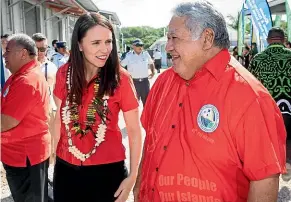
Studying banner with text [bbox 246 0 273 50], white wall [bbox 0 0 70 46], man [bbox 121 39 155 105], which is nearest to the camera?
banner with text [bbox 246 0 273 50]

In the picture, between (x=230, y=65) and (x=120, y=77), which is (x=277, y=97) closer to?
(x=120, y=77)

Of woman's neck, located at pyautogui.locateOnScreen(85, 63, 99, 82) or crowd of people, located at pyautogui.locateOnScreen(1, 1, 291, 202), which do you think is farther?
woman's neck, located at pyautogui.locateOnScreen(85, 63, 99, 82)

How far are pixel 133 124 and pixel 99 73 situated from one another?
0.41m

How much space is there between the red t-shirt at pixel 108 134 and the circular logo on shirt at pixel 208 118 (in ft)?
2.85

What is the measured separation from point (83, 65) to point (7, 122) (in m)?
0.73

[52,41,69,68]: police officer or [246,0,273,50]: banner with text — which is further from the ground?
[246,0,273,50]: banner with text

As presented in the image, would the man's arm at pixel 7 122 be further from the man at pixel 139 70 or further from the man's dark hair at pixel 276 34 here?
the man at pixel 139 70

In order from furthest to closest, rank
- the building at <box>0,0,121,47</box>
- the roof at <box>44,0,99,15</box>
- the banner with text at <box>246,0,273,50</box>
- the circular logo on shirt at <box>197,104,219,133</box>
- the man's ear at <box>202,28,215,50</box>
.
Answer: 1. the roof at <box>44,0,99,15</box>
2. the building at <box>0,0,121,47</box>
3. the banner with text at <box>246,0,273,50</box>
4. the man's ear at <box>202,28,215,50</box>
5. the circular logo on shirt at <box>197,104,219,133</box>

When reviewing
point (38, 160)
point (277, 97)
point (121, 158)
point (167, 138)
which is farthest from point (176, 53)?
point (277, 97)

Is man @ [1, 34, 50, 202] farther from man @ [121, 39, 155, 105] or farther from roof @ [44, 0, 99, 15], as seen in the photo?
roof @ [44, 0, 99, 15]

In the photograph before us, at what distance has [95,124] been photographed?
2525mm

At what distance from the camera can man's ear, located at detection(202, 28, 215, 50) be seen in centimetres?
185

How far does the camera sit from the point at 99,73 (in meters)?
2.63

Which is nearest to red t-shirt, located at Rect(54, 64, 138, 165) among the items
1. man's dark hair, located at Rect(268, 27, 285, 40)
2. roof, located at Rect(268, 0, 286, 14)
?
man's dark hair, located at Rect(268, 27, 285, 40)
